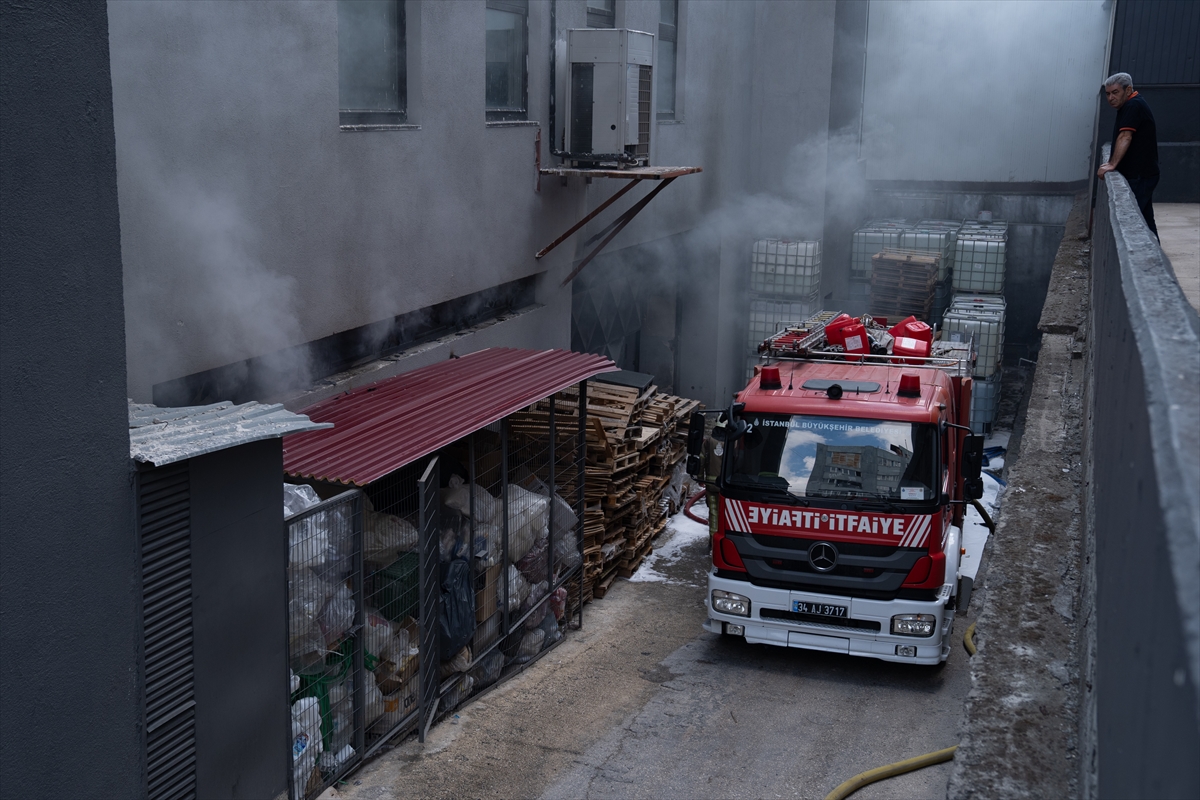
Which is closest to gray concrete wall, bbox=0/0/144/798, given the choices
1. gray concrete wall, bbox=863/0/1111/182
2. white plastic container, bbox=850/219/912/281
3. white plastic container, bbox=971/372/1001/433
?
white plastic container, bbox=971/372/1001/433

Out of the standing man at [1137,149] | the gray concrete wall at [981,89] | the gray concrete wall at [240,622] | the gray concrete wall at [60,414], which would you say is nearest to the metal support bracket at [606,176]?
the standing man at [1137,149]

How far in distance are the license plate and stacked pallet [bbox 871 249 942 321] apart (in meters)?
11.3

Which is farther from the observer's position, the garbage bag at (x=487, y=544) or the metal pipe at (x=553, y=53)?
the metal pipe at (x=553, y=53)

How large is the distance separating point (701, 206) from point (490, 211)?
25.4 ft

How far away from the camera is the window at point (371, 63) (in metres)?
9.10

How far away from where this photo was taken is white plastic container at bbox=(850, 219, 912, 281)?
22.1 metres

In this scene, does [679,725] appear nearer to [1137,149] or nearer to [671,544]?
[671,544]

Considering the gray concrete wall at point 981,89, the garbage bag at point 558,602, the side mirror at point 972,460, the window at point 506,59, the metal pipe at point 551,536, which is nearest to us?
the side mirror at point 972,460

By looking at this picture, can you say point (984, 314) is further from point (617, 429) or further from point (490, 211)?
point (490, 211)

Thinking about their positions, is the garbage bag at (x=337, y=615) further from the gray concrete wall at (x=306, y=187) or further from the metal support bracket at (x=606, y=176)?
the metal support bracket at (x=606, y=176)

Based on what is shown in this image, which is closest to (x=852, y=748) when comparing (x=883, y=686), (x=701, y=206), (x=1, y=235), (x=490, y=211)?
(x=883, y=686)

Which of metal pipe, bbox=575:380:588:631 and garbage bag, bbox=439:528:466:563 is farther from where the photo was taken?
metal pipe, bbox=575:380:588:631

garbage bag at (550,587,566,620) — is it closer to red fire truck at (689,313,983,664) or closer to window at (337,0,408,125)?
red fire truck at (689,313,983,664)

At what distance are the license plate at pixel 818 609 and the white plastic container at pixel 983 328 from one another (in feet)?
35.4
